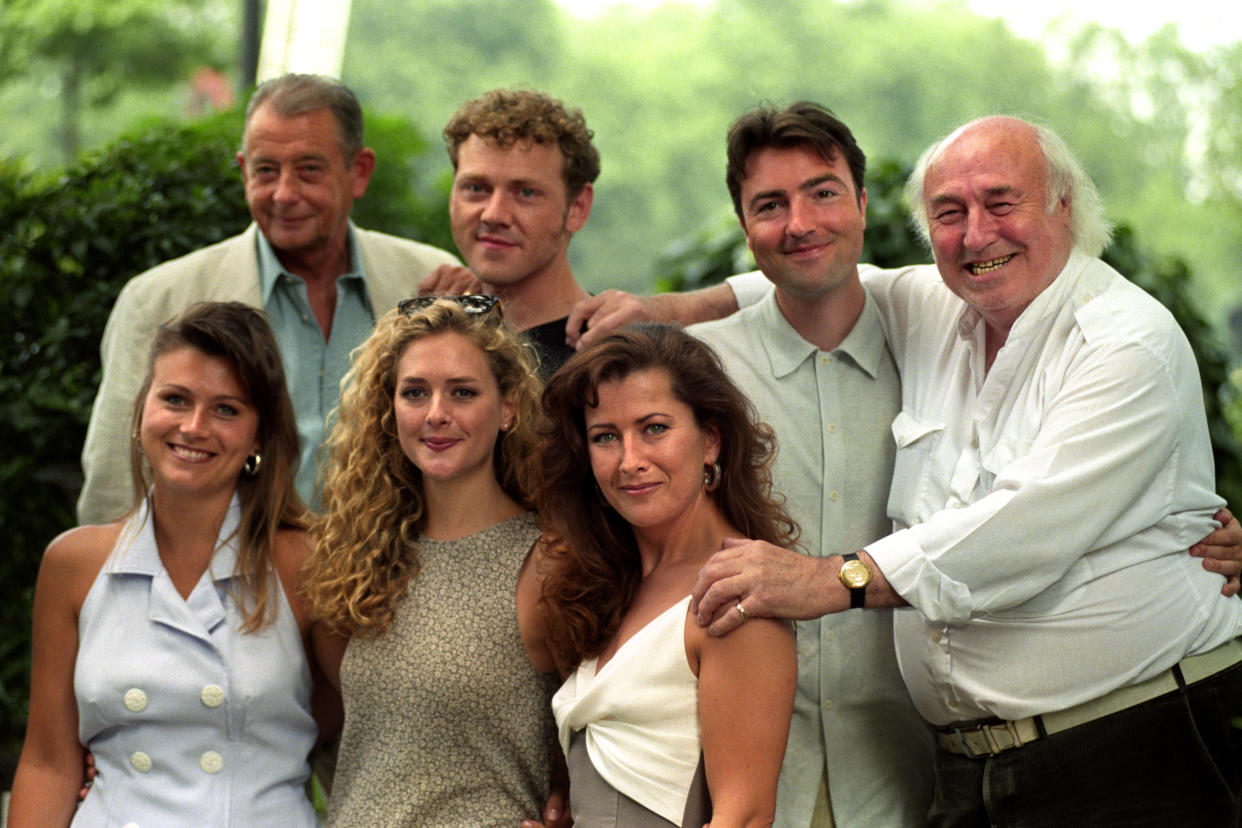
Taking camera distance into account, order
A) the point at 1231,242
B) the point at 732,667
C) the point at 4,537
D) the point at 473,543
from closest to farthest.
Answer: the point at 732,667
the point at 473,543
the point at 4,537
the point at 1231,242

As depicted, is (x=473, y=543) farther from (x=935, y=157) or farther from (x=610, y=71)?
(x=610, y=71)

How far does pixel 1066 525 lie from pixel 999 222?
0.74 metres

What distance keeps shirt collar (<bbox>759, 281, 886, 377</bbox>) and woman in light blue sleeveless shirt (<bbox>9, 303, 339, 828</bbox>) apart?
1255mm

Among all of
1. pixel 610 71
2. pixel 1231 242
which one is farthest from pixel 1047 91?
pixel 610 71

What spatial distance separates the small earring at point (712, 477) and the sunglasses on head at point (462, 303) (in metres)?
0.73

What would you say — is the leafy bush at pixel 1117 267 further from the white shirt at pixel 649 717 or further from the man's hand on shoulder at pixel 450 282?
the white shirt at pixel 649 717

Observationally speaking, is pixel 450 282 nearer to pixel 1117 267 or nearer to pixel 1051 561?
pixel 1051 561

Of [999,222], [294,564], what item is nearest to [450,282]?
[294,564]

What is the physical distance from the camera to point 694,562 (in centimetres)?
293

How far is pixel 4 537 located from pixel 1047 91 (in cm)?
3534

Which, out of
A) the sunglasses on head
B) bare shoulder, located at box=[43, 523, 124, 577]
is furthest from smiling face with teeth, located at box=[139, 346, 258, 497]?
the sunglasses on head

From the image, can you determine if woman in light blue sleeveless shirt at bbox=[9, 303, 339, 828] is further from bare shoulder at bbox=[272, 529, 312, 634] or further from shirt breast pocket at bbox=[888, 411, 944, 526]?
shirt breast pocket at bbox=[888, 411, 944, 526]

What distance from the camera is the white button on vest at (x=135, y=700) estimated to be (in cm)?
318

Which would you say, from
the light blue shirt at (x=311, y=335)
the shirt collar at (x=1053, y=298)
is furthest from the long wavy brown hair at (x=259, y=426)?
the shirt collar at (x=1053, y=298)
